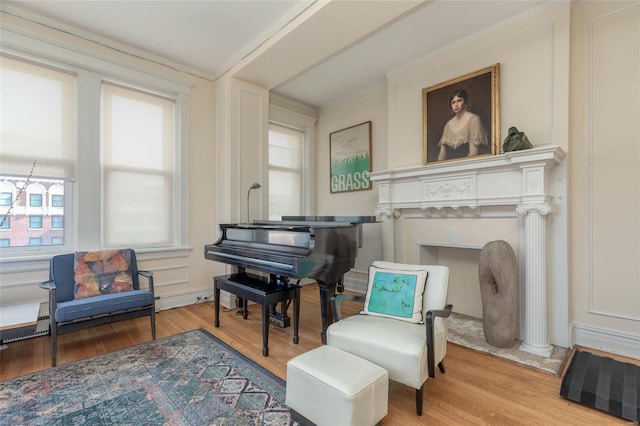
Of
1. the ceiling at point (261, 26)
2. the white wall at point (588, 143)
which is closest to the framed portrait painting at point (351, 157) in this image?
the ceiling at point (261, 26)

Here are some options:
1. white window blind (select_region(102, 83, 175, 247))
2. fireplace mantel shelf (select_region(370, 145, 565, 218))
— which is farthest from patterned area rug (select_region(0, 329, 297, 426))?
fireplace mantel shelf (select_region(370, 145, 565, 218))

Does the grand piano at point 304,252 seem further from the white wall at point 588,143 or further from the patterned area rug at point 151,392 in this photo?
the white wall at point 588,143

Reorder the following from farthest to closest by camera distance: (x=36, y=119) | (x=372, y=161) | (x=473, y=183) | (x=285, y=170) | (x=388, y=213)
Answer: (x=285, y=170) < (x=372, y=161) < (x=388, y=213) < (x=473, y=183) < (x=36, y=119)

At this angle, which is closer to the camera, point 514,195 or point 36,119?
point 514,195

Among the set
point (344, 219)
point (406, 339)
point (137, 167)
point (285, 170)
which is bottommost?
point (406, 339)

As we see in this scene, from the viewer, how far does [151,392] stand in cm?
202

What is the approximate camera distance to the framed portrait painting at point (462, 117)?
3.10 meters

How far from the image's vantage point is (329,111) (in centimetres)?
529

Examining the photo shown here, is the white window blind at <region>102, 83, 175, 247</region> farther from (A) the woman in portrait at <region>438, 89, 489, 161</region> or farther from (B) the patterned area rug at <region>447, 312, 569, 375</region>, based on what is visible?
(B) the patterned area rug at <region>447, 312, 569, 375</region>

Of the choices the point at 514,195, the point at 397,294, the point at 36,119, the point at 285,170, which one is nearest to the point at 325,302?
the point at 397,294

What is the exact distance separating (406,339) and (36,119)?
400 centimetres

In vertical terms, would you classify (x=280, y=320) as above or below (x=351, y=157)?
A: below

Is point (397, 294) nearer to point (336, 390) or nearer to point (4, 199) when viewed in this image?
point (336, 390)

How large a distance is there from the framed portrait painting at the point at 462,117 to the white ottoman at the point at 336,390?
2.61m
